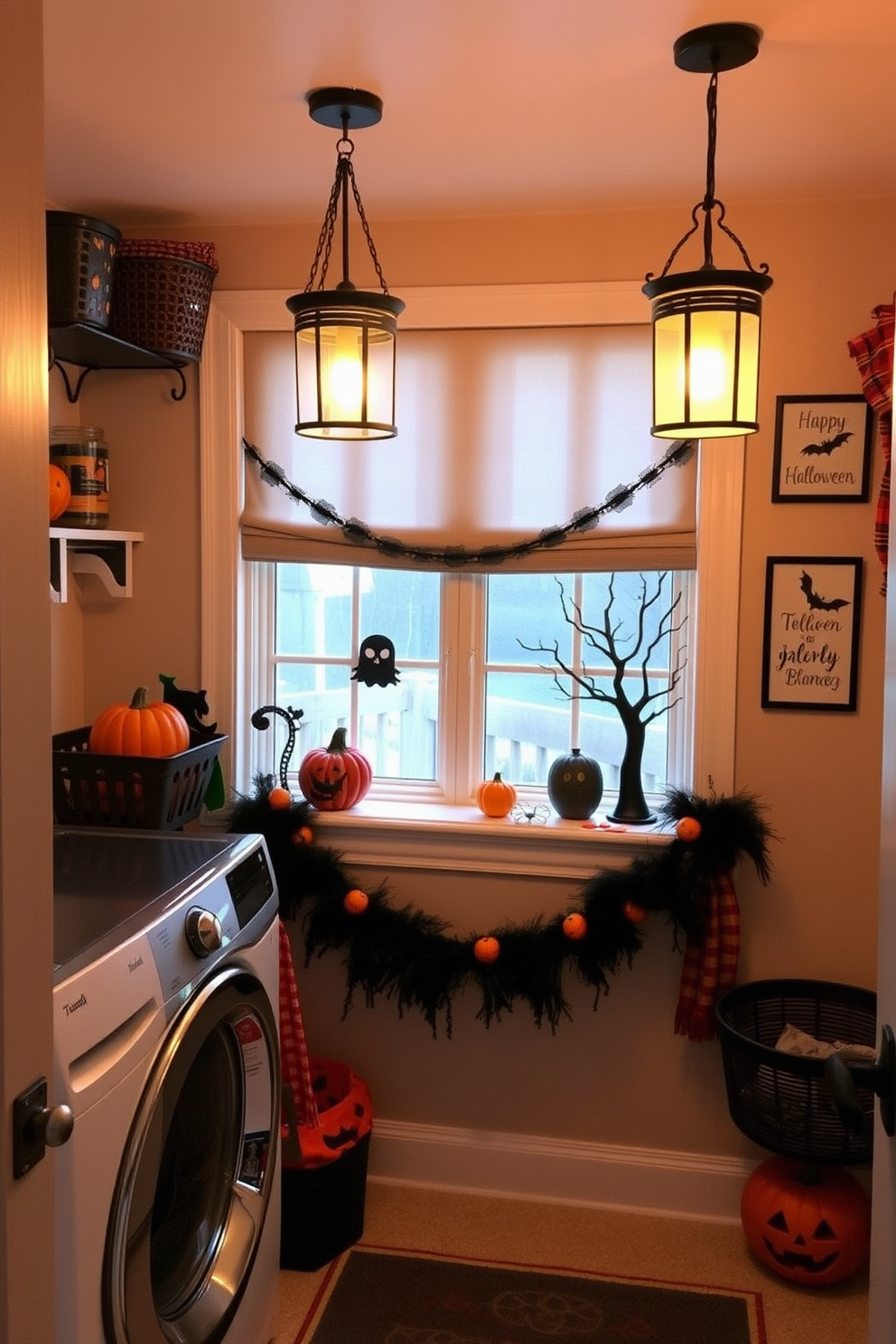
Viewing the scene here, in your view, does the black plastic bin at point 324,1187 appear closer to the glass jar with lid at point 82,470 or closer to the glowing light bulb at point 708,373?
the glass jar with lid at point 82,470

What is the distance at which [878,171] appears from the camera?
250cm

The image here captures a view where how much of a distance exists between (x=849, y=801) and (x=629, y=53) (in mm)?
1674

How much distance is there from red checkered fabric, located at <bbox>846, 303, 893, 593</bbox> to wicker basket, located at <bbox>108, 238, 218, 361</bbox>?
1530 mm

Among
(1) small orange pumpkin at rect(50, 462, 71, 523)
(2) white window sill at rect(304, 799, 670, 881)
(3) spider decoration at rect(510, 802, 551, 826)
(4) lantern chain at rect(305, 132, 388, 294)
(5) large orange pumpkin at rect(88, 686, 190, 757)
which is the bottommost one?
(2) white window sill at rect(304, 799, 670, 881)

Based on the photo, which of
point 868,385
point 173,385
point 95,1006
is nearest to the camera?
point 95,1006

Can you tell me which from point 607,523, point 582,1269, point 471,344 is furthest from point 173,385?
point 582,1269

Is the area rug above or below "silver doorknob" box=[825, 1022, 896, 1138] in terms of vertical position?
below

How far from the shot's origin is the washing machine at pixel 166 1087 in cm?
146

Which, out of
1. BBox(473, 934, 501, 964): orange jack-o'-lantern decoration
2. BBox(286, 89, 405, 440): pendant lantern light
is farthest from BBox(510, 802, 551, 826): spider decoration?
BBox(286, 89, 405, 440): pendant lantern light

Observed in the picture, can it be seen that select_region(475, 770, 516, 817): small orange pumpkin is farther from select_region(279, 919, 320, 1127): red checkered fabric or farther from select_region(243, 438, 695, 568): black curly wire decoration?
select_region(279, 919, 320, 1127): red checkered fabric

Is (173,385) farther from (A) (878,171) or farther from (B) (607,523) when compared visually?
(A) (878,171)

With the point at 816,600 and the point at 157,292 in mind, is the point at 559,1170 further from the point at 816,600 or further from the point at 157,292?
the point at 157,292

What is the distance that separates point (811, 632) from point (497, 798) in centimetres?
85

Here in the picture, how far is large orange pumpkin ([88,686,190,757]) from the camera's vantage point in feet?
8.36
